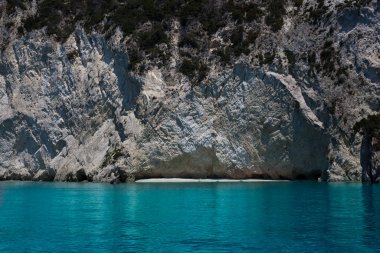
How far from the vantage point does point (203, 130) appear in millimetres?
64750

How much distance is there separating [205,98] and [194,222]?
125ft

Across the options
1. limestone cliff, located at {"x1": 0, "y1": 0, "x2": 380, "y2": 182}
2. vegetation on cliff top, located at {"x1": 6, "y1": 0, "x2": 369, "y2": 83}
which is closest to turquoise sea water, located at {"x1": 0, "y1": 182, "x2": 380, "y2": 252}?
limestone cliff, located at {"x1": 0, "y1": 0, "x2": 380, "y2": 182}

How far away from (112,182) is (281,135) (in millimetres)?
16841

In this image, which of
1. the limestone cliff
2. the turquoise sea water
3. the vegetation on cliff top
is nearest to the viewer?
the turquoise sea water

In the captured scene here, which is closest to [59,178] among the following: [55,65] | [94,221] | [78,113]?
[78,113]

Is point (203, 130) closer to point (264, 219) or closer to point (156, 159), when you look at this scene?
point (156, 159)

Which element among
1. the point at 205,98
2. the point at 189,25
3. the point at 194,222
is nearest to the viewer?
the point at 194,222

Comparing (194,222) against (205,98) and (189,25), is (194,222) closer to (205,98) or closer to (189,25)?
(205,98)

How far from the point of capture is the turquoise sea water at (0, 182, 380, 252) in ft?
74.2

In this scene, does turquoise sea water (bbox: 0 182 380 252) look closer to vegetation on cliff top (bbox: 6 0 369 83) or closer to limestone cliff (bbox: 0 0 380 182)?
limestone cliff (bbox: 0 0 380 182)

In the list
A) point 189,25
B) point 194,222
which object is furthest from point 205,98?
point 194,222

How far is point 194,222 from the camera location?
94.2 feet

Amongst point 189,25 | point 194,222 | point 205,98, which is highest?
point 189,25

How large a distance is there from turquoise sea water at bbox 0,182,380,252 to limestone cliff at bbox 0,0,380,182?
731 inches
